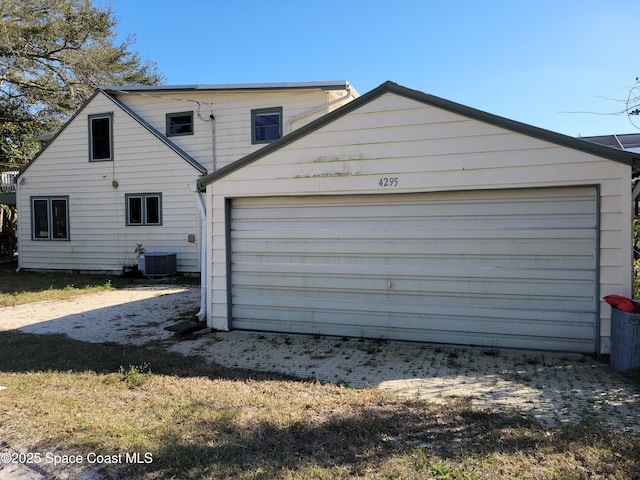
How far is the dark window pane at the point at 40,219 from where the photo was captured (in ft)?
51.6

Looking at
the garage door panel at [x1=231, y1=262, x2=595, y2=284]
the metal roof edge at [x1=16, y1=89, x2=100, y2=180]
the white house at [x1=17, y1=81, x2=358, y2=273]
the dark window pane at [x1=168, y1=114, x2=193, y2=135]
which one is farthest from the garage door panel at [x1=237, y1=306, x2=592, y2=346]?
the metal roof edge at [x1=16, y1=89, x2=100, y2=180]

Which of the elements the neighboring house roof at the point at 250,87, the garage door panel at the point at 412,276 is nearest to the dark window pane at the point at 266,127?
the neighboring house roof at the point at 250,87

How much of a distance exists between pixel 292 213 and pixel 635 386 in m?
4.83

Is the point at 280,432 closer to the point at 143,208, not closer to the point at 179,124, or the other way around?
the point at 143,208

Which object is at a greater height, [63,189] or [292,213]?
[63,189]

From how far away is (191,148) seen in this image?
1476 cm

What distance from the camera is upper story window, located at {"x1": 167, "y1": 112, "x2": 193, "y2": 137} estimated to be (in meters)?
14.9

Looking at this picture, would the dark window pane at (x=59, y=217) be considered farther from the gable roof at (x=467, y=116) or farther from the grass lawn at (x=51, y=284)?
the gable roof at (x=467, y=116)

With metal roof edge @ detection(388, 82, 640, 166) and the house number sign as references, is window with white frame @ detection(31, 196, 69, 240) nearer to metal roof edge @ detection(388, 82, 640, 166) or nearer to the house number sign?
the house number sign

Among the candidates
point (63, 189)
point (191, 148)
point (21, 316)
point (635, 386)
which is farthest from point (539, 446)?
point (63, 189)

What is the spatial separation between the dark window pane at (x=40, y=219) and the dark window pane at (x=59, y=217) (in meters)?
0.30

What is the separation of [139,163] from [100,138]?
185cm

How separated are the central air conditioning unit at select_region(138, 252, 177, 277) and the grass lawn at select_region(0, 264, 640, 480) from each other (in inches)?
344

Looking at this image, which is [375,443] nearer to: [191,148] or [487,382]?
[487,382]
